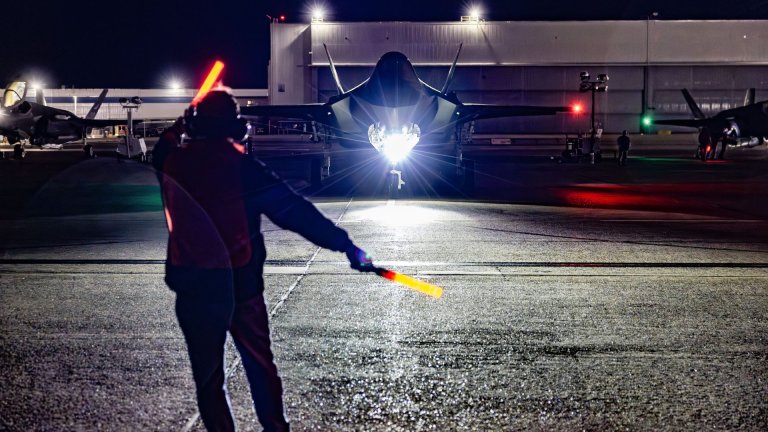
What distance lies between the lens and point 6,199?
19.9 m

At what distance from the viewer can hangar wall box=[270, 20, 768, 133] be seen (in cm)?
7581

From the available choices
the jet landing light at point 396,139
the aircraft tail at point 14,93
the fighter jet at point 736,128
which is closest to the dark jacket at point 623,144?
the fighter jet at point 736,128

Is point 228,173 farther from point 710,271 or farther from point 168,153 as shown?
point 710,271

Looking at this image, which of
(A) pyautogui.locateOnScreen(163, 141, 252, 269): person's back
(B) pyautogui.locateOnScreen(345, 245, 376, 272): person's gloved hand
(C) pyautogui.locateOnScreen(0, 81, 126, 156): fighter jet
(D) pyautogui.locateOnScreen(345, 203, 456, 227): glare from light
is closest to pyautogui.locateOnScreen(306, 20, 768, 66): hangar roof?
(C) pyautogui.locateOnScreen(0, 81, 126, 156): fighter jet

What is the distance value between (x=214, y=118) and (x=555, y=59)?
76.0 metres

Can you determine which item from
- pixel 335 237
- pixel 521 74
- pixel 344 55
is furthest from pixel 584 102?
pixel 335 237

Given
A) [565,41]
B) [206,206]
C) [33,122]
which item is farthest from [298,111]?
[565,41]

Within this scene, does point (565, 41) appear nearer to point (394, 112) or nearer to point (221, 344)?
point (394, 112)

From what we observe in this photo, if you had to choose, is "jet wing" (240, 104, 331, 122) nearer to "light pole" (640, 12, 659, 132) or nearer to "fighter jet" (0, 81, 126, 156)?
"fighter jet" (0, 81, 126, 156)

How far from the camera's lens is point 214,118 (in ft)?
12.8

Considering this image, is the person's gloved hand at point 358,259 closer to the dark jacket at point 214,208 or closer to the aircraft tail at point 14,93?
the dark jacket at point 214,208

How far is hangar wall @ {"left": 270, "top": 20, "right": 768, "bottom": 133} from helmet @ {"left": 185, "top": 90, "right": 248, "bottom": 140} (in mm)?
72116

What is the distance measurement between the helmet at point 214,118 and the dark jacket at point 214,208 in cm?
5

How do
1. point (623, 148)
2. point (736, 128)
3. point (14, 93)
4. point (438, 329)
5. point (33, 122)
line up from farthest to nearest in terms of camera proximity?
point (736, 128) → point (33, 122) → point (14, 93) → point (623, 148) → point (438, 329)
